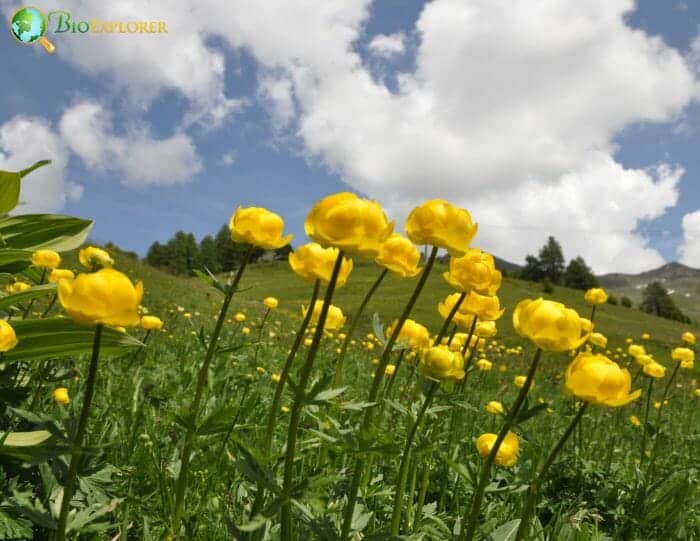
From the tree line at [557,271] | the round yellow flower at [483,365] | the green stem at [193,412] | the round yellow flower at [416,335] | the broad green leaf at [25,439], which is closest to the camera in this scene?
the green stem at [193,412]

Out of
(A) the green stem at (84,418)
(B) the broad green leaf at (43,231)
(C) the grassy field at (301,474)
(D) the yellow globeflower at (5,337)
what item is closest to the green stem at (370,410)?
(C) the grassy field at (301,474)

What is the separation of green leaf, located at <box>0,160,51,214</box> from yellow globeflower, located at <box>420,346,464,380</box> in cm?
186

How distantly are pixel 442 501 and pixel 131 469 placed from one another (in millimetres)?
1112

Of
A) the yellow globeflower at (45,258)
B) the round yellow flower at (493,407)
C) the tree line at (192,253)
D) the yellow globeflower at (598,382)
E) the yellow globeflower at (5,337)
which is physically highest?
the tree line at (192,253)

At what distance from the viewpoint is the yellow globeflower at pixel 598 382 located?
41.9 inches

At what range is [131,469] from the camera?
1.74 metres

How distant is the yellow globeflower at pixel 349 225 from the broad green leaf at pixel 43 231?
1710 mm

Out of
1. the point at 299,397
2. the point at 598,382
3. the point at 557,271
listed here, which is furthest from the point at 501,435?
the point at 557,271

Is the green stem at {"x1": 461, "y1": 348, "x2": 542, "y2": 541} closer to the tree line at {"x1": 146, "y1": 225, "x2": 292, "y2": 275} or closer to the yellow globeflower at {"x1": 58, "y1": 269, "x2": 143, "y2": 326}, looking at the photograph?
the yellow globeflower at {"x1": 58, "y1": 269, "x2": 143, "y2": 326}

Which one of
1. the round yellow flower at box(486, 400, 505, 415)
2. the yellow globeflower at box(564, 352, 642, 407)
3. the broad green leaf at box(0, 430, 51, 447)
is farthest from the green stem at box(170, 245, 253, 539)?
the round yellow flower at box(486, 400, 505, 415)

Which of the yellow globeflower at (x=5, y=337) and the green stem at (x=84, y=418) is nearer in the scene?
the green stem at (x=84, y=418)

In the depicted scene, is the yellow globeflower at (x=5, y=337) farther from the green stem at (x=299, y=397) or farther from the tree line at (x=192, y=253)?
the tree line at (x=192, y=253)

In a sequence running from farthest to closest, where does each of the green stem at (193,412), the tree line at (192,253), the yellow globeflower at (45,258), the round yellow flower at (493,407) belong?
1. the tree line at (192,253)
2. the yellow globeflower at (45,258)
3. the round yellow flower at (493,407)
4. the green stem at (193,412)

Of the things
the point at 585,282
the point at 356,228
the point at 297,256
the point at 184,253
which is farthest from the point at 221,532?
the point at 184,253
